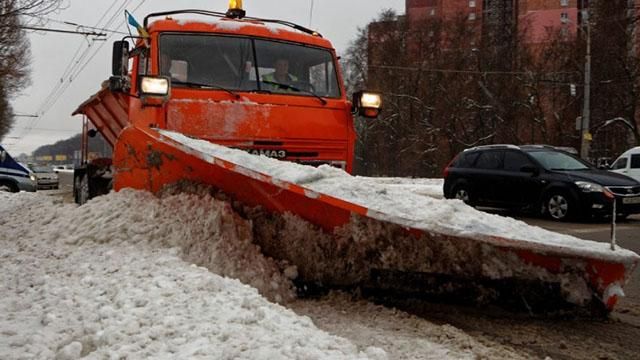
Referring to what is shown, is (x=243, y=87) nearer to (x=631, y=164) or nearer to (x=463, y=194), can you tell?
(x=463, y=194)

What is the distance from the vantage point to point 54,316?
118 inches

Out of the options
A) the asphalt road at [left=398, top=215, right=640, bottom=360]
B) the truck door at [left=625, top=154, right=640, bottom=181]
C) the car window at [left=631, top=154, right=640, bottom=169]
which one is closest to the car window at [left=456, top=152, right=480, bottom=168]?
the truck door at [left=625, top=154, right=640, bottom=181]

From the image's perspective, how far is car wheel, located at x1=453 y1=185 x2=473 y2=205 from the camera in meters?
13.7

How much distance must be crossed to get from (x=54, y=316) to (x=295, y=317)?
129 cm

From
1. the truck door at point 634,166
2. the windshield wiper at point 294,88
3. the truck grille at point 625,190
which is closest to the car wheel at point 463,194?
the truck grille at point 625,190

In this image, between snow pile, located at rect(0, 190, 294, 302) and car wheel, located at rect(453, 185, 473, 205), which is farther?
car wheel, located at rect(453, 185, 473, 205)

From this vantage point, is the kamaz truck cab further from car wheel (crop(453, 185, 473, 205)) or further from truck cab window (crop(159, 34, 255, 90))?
car wheel (crop(453, 185, 473, 205))

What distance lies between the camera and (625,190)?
11.6 m

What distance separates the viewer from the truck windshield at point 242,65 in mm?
5809

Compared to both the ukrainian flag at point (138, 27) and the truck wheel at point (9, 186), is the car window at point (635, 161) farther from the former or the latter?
the truck wheel at point (9, 186)

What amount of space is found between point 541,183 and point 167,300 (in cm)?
1043

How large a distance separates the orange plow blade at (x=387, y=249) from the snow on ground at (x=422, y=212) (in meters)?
0.01

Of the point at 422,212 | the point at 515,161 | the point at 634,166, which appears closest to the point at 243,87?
the point at 422,212

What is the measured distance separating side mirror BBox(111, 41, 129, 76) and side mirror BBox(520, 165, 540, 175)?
9056mm
